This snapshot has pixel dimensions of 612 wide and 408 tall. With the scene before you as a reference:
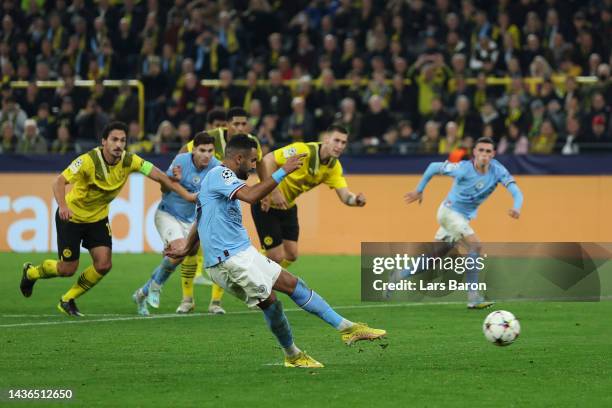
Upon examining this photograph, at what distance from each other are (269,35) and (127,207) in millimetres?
5819

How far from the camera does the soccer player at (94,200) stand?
13359mm

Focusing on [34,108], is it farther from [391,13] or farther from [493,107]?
[493,107]

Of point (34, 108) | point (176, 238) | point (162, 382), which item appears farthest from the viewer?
point (34, 108)

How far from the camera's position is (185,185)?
14555 mm

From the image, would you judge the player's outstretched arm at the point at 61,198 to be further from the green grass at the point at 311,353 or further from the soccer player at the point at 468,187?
the soccer player at the point at 468,187

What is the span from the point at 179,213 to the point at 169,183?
4.71ft

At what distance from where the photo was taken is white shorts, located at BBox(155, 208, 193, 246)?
14609 millimetres

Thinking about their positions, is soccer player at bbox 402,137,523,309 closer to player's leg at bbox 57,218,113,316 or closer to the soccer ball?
player's leg at bbox 57,218,113,316

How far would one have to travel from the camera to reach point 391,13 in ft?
82.7

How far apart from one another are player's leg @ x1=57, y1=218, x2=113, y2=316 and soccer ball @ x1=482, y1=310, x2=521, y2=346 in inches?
186

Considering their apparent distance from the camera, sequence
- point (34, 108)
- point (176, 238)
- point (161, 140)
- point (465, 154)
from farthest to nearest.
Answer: point (34, 108)
point (161, 140)
point (465, 154)
point (176, 238)

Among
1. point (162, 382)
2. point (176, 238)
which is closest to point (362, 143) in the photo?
point (176, 238)

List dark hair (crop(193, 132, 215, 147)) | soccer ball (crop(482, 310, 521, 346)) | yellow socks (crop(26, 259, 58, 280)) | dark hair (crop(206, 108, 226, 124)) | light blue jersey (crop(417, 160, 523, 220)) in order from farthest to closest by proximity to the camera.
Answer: light blue jersey (crop(417, 160, 523, 220)) < dark hair (crop(206, 108, 226, 124)) < dark hair (crop(193, 132, 215, 147)) < yellow socks (crop(26, 259, 58, 280)) < soccer ball (crop(482, 310, 521, 346))

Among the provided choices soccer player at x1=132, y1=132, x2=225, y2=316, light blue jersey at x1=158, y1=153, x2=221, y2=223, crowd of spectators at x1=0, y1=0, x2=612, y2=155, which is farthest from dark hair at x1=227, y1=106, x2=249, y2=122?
crowd of spectators at x1=0, y1=0, x2=612, y2=155
